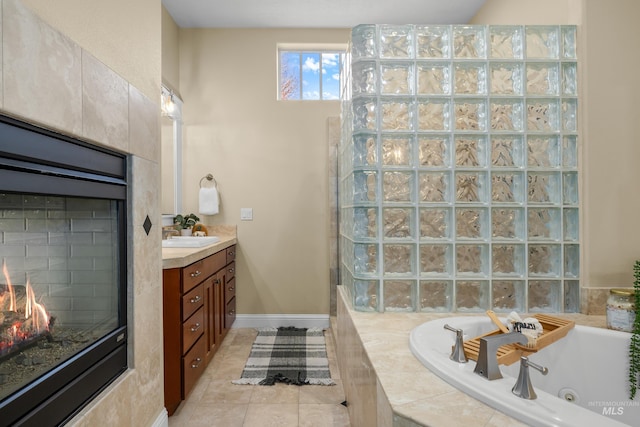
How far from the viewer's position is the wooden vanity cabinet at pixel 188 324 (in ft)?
6.37

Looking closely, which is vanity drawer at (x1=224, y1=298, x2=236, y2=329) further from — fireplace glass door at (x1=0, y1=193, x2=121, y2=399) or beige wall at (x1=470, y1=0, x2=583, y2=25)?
beige wall at (x1=470, y1=0, x2=583, y2=25)

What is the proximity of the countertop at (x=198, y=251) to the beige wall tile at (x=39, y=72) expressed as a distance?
961mm

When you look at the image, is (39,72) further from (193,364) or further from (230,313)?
(230,313)

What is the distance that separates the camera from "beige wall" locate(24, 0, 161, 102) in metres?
1.07

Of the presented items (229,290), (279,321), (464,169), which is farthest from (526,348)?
(279,321)

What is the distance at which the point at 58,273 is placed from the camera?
3.81ft

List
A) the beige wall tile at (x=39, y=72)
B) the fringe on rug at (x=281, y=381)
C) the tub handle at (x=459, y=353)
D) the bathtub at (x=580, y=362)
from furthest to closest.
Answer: the fringe on rug at (x=281, y=381)
the bathtub at (x=580, y=362)
the tub handle at (x=459, y=353)
the beige wall tile at (x=39, y=72)

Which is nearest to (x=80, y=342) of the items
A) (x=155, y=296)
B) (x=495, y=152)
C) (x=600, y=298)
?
(x=155, y=296)

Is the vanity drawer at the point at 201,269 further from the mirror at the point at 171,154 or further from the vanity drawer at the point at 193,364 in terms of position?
the mirror at the point at 171,154

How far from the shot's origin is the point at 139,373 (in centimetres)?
155

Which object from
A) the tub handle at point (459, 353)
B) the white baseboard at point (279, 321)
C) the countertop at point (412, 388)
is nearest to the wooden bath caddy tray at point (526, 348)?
the tub handle at point (459, 353)

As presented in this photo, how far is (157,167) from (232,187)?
1728 millimetres

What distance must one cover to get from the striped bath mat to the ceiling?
9.24 ft

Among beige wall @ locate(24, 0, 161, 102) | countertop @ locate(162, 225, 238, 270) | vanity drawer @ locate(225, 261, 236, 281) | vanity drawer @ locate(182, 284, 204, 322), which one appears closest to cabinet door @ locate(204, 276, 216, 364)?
vanity drawer @ locate(182, 284, 204, 322)
